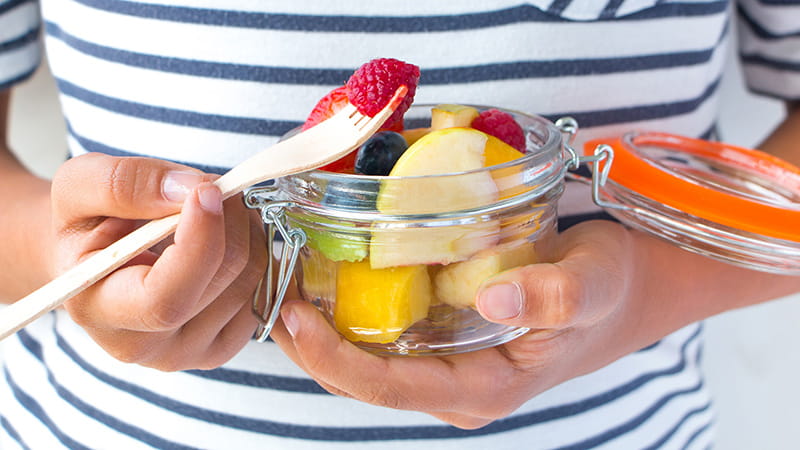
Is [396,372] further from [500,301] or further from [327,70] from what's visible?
[327,70]

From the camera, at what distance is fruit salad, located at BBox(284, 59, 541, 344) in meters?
0.38

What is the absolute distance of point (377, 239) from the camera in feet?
1.29

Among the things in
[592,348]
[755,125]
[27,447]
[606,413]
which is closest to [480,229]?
[592,348]

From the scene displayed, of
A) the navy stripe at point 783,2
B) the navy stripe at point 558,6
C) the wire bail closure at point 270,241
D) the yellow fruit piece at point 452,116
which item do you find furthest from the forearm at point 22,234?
the navy stripe at point 783,2

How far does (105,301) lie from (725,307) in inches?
20.6

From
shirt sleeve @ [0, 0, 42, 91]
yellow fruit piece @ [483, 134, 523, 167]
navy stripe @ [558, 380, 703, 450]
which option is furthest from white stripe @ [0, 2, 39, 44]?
navy stripe @ [558, 380, 703, 450]

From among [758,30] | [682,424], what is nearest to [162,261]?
[682,424]

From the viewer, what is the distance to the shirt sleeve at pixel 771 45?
2.14 feet

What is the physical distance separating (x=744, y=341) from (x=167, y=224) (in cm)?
94

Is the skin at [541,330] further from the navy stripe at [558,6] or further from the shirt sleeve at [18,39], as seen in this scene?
the shirt sleeve at [18,39]

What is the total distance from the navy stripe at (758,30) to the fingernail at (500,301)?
0.48m

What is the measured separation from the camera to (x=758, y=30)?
688 mm

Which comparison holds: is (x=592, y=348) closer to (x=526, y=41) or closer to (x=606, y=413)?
(x=606, y=413)

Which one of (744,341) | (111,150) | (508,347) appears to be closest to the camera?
(508,347)
